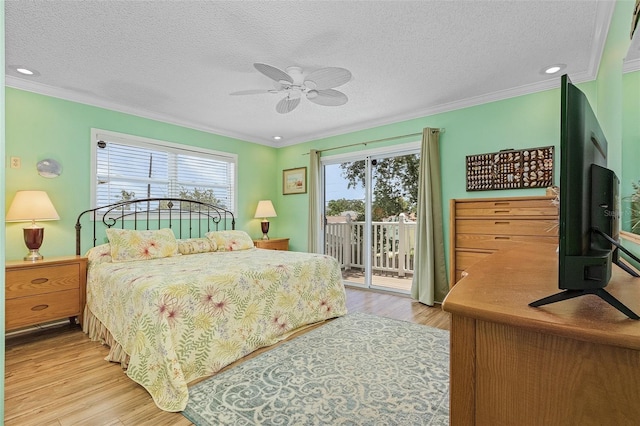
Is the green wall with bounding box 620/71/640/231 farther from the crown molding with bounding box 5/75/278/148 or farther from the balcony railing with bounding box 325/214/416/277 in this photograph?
the crown molding with bounding box 5/75/278/148

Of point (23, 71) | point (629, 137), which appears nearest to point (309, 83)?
point (629, 137)

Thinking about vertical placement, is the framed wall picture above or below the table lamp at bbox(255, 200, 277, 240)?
above

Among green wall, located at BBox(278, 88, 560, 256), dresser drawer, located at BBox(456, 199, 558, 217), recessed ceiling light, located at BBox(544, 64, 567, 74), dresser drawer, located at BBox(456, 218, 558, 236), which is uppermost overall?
recessed ceiling light, located at BBox(544, 64, 567, 74)

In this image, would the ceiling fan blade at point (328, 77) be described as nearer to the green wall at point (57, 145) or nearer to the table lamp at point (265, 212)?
the green wall at point (57, 145)

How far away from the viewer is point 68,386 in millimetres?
2010

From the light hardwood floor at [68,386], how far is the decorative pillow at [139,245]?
82 centimetres

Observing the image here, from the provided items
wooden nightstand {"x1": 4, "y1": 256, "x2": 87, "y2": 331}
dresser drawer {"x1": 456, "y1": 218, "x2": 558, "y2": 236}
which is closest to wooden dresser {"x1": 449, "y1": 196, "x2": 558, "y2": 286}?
dresser drawer {"x1": 456, "y1": 218, "x2": 558, "y2": 236}

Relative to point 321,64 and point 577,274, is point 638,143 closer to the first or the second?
point 577,274

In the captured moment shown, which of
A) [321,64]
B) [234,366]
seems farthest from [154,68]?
[234,366]

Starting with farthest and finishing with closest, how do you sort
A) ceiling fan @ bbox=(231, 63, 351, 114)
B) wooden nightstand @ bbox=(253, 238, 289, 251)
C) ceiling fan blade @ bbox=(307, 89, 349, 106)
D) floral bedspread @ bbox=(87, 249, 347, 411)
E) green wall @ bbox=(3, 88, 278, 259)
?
wooden nightstand @ bbox=(253, 238, 289, 251) → green wall @ bbox=(3, 88, 278, 259) → ceiling fan blade @ bbox=(307, 89, 349, 106) → ceiling fan @ bbox=(231, 63, 351, 114) → floral bedspread @ bbox=(87, 249, 347, 411)

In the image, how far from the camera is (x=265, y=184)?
5414mm

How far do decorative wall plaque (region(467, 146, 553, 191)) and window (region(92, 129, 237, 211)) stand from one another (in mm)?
3464

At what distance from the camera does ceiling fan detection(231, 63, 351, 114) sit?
228cm

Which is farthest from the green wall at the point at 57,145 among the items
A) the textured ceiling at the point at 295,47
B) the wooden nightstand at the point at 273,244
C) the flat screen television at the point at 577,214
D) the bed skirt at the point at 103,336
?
the flat screen television at the point at 577,214
